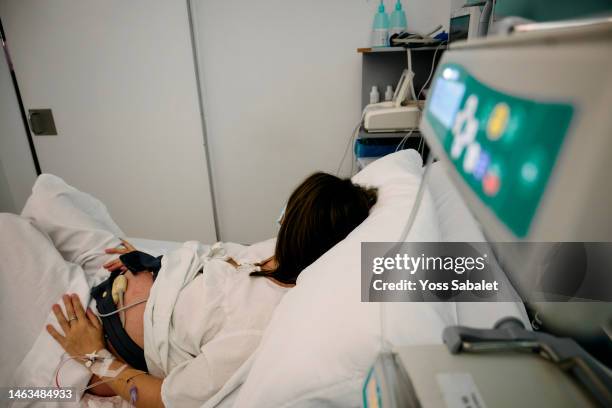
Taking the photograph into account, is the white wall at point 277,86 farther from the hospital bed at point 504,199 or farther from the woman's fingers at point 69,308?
the hospital bed at point 504,199

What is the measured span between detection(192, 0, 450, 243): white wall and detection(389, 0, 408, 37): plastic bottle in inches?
2.6

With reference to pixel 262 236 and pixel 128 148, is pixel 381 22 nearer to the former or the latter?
pixel 262 236

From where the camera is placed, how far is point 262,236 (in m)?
2.57

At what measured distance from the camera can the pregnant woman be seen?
2.65ft

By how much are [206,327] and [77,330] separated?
428 mm

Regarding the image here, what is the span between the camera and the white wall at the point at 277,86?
1943 millimetres

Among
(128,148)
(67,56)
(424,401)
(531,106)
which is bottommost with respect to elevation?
(128,148)

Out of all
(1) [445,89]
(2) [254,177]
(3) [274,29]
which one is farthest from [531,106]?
(2) [254,177]

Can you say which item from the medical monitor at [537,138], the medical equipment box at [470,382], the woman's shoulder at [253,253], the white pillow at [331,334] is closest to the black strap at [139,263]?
the woman's shoulder at [253,253]

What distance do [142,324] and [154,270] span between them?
0.61ft

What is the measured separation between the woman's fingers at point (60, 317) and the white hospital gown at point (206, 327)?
0.27 metres

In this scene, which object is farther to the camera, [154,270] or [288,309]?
[154,270]

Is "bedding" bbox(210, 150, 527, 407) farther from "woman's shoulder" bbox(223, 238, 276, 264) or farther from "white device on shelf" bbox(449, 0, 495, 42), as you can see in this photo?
"white device on shelf" bbox(449, 0, 495, 42)

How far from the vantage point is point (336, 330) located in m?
0.56
